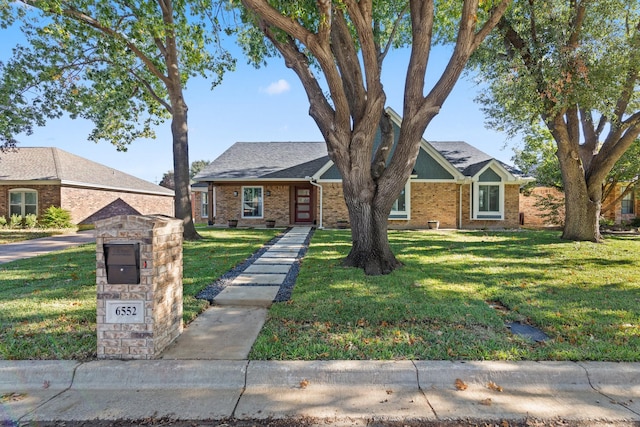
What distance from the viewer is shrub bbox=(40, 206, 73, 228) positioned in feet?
54.1

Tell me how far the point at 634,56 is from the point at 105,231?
1196 centimetres

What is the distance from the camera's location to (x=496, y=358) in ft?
10.2

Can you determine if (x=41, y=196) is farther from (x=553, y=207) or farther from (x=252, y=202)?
(x=553, y=207)

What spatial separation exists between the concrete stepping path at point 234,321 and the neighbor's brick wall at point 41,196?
16.8m

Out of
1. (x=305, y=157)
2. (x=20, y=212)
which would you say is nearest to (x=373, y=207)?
(x=305, y=157)

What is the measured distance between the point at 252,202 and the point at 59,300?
13452mm

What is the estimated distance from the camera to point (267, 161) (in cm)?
1908

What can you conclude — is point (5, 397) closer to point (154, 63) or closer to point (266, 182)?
point (154, 63)

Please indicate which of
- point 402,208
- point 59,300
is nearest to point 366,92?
point 59,300

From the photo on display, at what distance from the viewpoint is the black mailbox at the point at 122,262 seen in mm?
3127

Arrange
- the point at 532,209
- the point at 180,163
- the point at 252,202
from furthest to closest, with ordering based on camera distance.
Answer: the point at 532,209, the point at 252,202, the point at 180,163

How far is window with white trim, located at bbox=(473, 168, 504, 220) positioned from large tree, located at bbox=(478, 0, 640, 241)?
16.8 ft

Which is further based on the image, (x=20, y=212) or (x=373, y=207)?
(x=20, y=212)

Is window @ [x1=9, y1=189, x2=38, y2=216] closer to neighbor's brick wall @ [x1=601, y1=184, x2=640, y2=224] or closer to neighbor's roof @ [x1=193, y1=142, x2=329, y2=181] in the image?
neighbor's roof @ [x1=193, y1=142, x2=329, y2=181]
